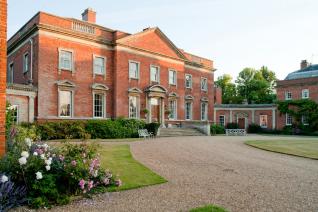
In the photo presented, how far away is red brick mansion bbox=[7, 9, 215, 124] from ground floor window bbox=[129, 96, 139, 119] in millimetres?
94

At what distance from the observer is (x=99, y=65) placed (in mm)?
24609

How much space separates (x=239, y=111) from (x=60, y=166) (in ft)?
138

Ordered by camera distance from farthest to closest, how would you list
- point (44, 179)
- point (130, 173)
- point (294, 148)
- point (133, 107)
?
1. point (133, 107)
2. point (294, 148)
3. point (130, 173)
4. point (44, 179)

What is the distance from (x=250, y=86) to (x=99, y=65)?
44.5m

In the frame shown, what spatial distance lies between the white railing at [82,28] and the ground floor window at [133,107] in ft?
22.4

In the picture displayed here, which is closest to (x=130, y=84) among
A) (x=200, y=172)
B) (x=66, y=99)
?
(x=66, y=99)

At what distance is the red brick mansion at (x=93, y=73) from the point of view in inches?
821

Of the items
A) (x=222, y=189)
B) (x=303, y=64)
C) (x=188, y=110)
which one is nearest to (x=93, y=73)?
(x=188, y=110)

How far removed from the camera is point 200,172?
887 centimetres

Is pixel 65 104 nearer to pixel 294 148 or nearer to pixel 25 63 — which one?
pixel 25 63

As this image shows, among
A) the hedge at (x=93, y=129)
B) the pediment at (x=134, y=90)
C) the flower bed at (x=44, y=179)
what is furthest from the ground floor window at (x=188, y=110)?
the flower bed at (x=44, y=179)

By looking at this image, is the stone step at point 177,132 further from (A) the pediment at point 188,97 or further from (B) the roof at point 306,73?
(B) the roof at point 306,73

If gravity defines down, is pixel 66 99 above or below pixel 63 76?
below

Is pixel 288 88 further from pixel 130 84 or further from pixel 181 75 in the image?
pixel 130 84
